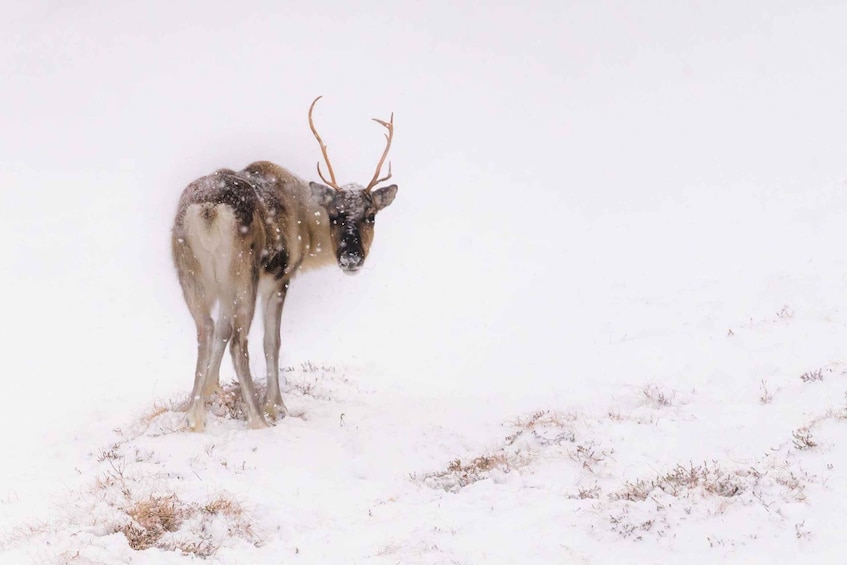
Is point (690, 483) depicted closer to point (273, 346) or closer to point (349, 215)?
point (349, 215)

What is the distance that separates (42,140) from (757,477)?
44.5m

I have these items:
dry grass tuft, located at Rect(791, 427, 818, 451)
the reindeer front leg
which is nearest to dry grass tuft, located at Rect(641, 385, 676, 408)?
dry grass tuft, located at Rect(791, 427, 818, 451)

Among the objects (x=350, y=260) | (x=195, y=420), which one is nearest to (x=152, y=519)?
(x=195, y=420)

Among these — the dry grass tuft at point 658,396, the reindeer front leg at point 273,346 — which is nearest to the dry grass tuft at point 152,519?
the reindeer front leg at point 273,346

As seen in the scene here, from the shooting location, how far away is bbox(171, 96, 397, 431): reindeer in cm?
853

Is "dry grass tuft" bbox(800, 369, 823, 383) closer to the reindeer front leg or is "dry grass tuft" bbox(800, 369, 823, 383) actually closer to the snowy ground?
the snowy ground

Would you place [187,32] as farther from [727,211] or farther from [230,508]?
[230,508]

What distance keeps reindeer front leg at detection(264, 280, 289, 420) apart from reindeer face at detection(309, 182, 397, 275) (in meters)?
0.88

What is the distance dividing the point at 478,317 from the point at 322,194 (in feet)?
30.8

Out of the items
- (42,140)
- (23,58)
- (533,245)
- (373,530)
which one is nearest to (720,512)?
(373,530)

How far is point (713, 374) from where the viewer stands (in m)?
9.61

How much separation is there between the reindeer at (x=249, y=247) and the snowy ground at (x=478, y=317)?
1.46 ft

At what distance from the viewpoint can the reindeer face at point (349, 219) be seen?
932 cm

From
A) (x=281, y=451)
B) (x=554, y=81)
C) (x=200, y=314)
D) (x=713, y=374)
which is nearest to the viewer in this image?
(x=281, y=451)
